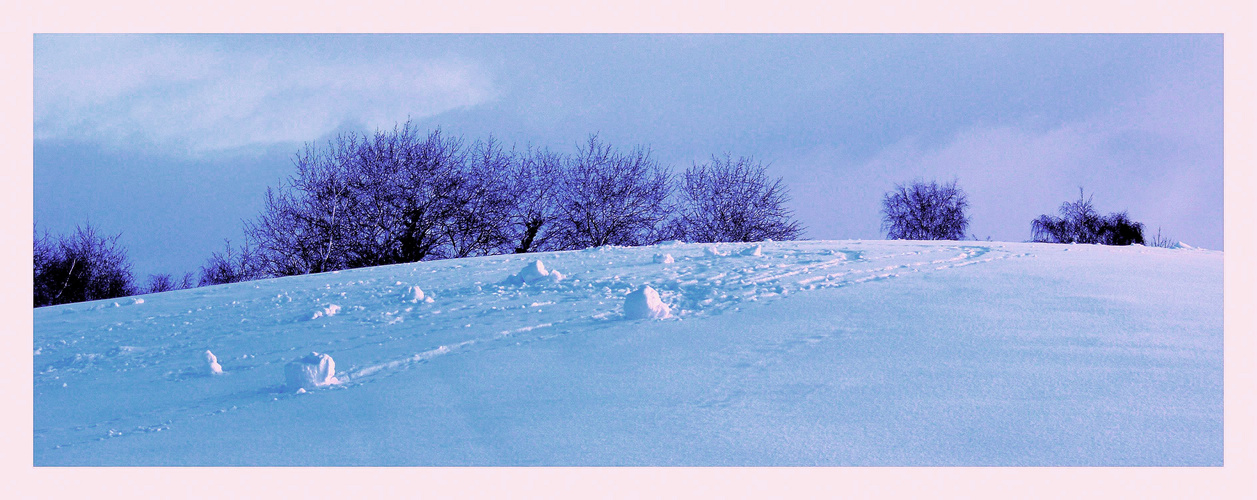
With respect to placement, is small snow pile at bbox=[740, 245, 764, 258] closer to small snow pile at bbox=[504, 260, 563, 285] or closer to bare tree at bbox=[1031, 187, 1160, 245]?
small snow pile at bbox=[504, 260, 563, 285]

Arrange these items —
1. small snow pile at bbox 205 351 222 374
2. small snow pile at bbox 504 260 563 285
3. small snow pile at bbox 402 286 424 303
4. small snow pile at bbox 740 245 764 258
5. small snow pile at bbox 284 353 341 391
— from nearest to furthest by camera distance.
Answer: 1. small snow pile at bbox 284 353 341 391
2. small snow pile at bbox 205 351 222 374
3. small snow pile at bbox 402 286 424 303
4. small snow pile at bbox 504 260 563 285
5. small snow pile at bbox 740 245 764 258

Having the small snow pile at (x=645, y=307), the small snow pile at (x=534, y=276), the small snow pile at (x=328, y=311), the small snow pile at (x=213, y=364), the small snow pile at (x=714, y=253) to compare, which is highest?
the small snow pile at (x=714, y=253)

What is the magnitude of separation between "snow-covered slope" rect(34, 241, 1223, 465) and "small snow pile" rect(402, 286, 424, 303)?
0.5 inches

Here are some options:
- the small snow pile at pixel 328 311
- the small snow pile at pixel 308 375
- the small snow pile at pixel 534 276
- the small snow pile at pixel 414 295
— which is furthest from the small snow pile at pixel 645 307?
the small snow pile at pixel 328 311

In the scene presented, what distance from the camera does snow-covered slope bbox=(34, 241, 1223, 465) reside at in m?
2.44

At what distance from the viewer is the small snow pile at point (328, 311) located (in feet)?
14.7

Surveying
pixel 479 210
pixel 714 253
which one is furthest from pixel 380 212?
pixel 714 253

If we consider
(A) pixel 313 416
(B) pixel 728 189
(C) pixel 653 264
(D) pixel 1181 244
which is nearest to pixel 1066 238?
(B) pixel 728 189

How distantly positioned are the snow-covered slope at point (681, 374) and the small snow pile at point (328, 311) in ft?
0.05

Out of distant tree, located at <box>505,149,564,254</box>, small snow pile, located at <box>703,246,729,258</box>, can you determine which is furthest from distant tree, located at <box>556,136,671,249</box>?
small snow pile, located at <box>703,246,729,258</box>

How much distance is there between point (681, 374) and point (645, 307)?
90 cm

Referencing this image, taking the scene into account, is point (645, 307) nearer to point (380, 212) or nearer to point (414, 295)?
point (414, 295)

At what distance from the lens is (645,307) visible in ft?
12.5

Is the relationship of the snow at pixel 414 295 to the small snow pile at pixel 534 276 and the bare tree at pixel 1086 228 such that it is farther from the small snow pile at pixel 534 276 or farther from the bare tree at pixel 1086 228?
the bare tree at pixel 1086 228
